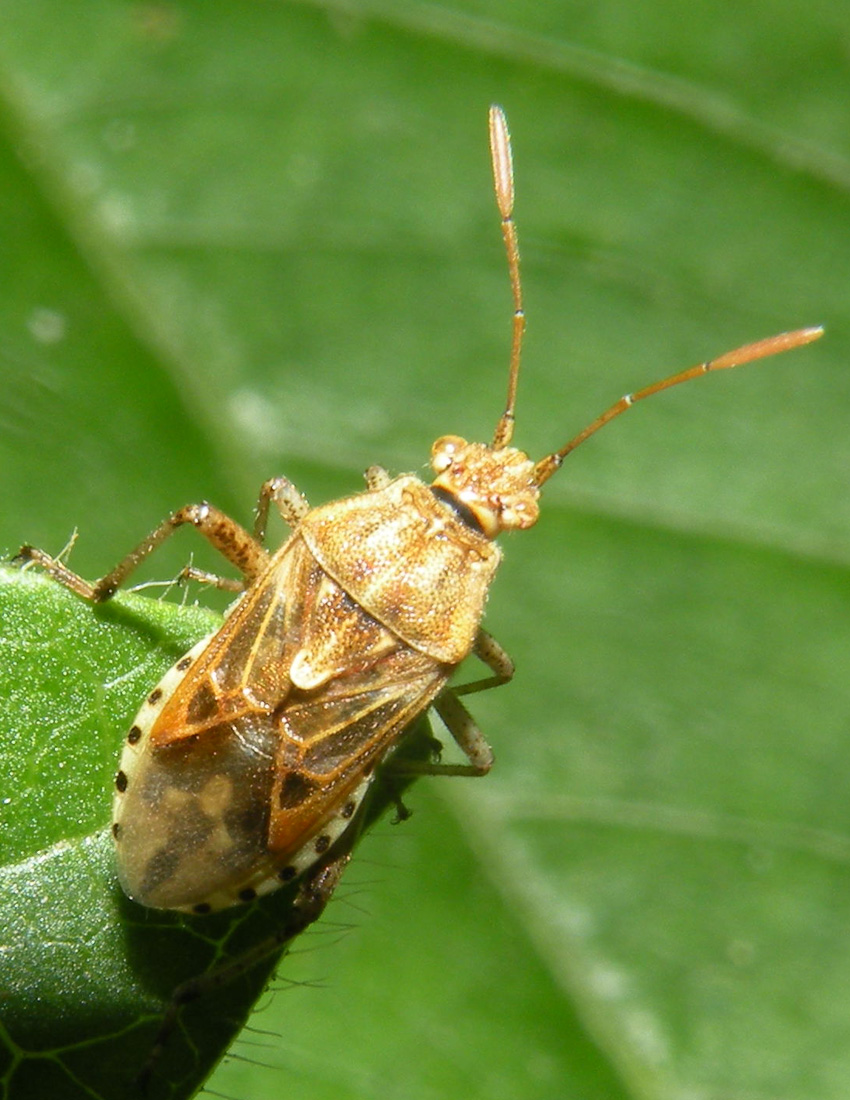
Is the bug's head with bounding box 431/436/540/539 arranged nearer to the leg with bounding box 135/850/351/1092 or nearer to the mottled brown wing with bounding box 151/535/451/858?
the mottled brown wing with bounding box 151/535/451/858

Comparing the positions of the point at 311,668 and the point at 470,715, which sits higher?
the point at 311,668

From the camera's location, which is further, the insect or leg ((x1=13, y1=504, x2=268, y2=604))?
leg ((x1=13, y1=504, x2=268, y2=604))

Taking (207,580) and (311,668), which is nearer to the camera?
(311,668)

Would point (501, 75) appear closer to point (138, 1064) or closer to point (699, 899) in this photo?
point (699, 899)

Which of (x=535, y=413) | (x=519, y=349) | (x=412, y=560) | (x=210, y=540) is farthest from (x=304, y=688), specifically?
(x=535, y=413)

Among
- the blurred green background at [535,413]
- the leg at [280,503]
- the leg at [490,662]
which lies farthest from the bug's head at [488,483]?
the blurred green background at [535,413]

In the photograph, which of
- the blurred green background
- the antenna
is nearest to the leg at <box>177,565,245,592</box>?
the blurred green background

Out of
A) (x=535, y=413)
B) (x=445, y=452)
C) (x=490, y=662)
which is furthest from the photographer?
(x=535, y=413)

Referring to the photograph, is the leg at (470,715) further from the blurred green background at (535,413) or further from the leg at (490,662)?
the blurred green background at (535,413)

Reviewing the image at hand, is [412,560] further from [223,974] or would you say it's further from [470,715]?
[223,974]
